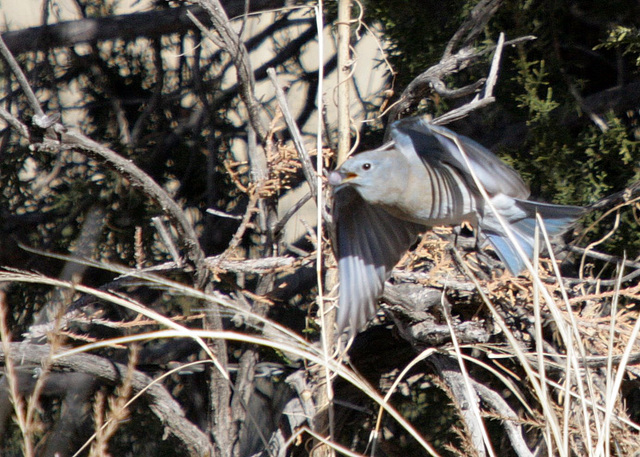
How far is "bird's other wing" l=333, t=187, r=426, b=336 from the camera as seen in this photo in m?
1.77

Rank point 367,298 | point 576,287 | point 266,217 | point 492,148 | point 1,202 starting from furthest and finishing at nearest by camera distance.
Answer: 1. point 1,202
2. point 492,148
3. point 266,217
4. point 576,287
5. point 367,298

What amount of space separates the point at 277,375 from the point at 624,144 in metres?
1.26

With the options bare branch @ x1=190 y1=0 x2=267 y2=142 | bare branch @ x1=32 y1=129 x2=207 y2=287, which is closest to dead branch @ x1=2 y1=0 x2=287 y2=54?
bare branch @ x1=190 y1=0 x2=267 y2=142

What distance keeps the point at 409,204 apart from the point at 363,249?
0.17 metres

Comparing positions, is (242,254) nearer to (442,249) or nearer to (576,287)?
(442,249)

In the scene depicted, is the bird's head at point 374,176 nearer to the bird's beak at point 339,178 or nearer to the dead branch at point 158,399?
the bird's beak at point 339,178

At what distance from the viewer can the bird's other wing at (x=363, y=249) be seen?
1.77 metres

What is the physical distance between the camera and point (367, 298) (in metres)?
1.78

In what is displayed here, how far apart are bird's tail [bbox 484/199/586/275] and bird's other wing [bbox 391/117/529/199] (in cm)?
9

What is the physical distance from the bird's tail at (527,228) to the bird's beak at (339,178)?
0.44 m

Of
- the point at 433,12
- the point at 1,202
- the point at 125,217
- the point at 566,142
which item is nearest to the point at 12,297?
the point at 1,202

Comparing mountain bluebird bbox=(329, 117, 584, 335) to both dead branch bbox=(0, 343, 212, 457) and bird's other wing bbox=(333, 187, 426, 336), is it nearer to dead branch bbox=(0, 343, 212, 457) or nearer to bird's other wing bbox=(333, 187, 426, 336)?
bird's other wing bbox=(333, 187, 426, 336)

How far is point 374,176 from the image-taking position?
1.80 m

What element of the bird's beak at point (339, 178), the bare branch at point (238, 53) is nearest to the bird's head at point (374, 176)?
the bird's beak at point (339, 178)
